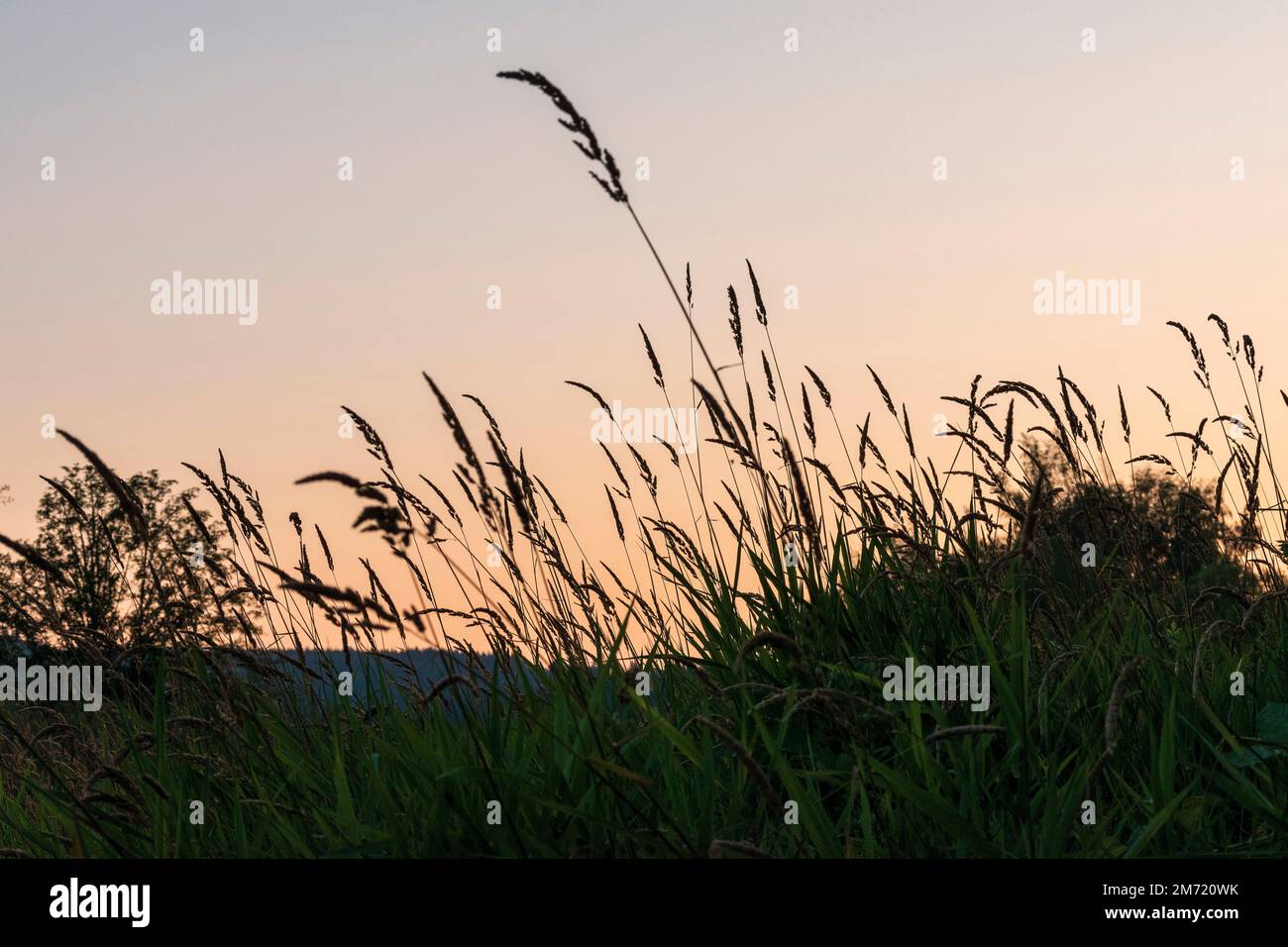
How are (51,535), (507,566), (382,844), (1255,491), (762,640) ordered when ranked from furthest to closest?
1. (51,535)
2. (1255,491)
3. (507,566)
4. (382,844)
5. (762,640)

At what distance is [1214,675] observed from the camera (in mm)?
3873

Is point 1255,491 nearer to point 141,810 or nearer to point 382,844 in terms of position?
point 382,844

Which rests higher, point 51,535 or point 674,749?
point 51,535

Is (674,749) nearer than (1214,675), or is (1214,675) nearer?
(674,749)
